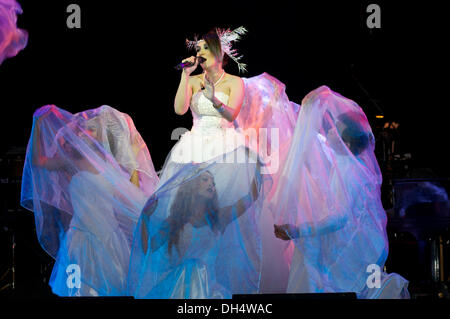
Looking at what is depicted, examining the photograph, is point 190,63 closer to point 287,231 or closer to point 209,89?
point 209,89

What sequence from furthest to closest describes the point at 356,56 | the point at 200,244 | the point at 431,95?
1. the point at 431,95
2. the point at 356,56
3. the point at 200,244

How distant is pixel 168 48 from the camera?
4047 mm

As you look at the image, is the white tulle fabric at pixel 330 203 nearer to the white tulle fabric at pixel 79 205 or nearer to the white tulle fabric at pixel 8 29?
the white tulle fabric at pixel 79 205

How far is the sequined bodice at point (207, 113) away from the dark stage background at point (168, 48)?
92 cm

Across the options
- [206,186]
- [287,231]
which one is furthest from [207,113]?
[287,231]

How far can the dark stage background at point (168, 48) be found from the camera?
3.85m

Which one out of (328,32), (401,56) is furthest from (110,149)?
(401,56)

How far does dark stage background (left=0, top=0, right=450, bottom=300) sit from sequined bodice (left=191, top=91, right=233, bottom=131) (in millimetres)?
921

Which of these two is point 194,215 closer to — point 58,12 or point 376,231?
point 376,231

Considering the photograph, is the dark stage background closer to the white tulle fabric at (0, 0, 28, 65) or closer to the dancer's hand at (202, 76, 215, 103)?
the white tulle fabric at (0, 0, 28, 65)

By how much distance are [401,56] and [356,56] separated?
16.8 inches

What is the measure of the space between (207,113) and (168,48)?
1.24 m

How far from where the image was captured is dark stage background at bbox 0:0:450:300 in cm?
385
